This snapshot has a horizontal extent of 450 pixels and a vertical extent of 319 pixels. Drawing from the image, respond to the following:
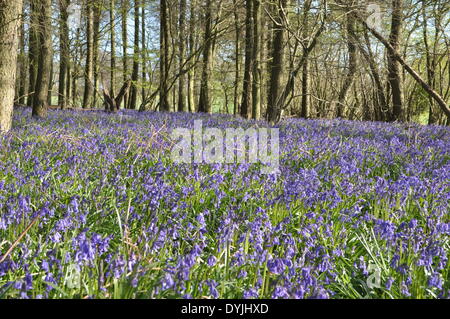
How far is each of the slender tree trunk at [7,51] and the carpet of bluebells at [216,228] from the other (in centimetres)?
167

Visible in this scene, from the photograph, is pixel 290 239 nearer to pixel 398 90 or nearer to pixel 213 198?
pixel 213 198

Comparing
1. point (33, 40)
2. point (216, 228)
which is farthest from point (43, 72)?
point (216, 228)

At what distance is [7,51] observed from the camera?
284 inches

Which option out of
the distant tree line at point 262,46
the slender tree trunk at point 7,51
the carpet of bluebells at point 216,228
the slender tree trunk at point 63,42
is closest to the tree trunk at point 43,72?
the distant tree line at point 262,46

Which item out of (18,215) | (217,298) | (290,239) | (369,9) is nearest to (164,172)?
(18,215)

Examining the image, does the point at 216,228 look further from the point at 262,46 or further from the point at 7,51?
the point at 262,46

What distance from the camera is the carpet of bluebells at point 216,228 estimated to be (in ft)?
7.20

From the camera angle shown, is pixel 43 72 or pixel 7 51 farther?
pixel 43 72

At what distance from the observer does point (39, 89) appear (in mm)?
11273

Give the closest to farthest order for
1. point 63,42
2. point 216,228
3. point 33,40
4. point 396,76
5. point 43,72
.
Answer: point 216,228
point 43,72
point 63,42
point 396,76
point 33,40

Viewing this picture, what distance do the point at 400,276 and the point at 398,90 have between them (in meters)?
15.0

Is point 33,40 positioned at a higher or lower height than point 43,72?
higher

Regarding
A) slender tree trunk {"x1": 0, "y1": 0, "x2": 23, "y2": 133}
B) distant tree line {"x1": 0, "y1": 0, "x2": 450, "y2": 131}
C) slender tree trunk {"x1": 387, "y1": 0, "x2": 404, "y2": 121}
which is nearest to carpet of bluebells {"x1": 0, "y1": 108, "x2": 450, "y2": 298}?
slender tree trunk {"x1": 0, "y1": 0, "x2": 23, "y2": 133}

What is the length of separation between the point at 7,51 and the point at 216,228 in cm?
584
